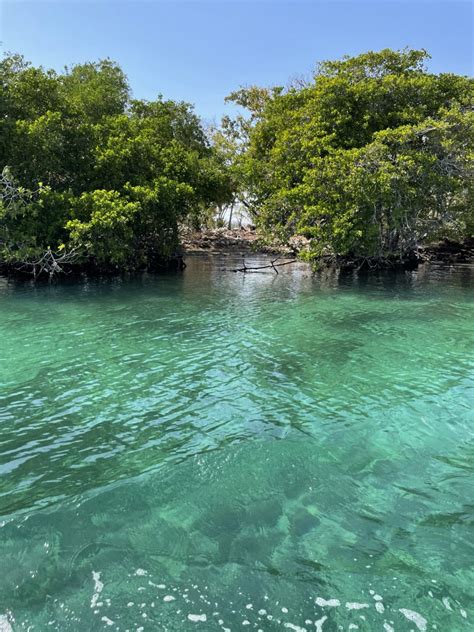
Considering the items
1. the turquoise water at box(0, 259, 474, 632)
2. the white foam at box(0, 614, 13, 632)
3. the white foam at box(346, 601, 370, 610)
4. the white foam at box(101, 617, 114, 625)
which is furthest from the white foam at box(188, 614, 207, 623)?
the white foam at box(0, 614, 13, 632)

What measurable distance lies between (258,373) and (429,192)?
21.0m

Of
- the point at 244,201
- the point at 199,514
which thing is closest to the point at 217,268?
the point at 244,201

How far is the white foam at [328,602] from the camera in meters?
4.29

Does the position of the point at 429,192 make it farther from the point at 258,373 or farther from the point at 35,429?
the point at 35,429

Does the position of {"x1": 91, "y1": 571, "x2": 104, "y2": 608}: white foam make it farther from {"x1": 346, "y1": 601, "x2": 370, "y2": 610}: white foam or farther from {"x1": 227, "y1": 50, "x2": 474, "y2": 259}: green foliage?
{"x1": 227, "y1": 50, "x2": 474, "y2": 259}: green foliage

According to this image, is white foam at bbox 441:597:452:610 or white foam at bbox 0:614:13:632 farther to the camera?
white foam at bbox 441:597:452:610

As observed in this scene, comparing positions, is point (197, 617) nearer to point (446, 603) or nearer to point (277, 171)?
point (446, 603)

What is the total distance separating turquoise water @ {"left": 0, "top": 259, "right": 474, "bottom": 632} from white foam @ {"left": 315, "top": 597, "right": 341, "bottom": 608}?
0.06 ft

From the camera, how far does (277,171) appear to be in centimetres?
2820

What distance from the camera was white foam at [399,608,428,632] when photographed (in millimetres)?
4090

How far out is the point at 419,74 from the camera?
2862 centimetres

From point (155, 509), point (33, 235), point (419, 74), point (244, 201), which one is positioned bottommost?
point (155, 509)

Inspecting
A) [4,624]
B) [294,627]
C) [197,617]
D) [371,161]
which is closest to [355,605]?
[294,627]

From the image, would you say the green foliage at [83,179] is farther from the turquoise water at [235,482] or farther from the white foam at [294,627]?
the white foam at [294,627]
